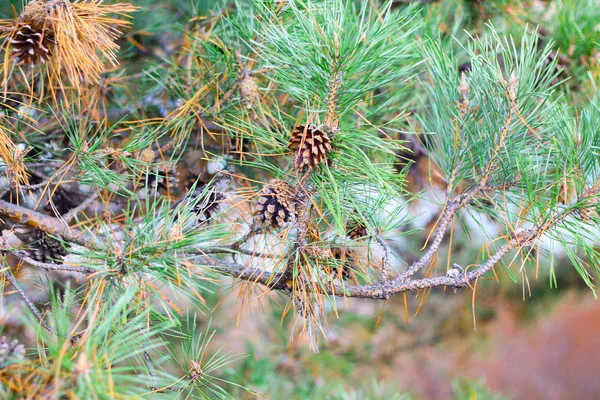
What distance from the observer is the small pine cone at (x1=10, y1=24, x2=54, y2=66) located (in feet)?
1.33

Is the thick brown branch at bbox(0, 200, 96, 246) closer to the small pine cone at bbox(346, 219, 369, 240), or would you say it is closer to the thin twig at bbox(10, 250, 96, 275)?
the thin twig at bbox(10, 250, 96, 275)

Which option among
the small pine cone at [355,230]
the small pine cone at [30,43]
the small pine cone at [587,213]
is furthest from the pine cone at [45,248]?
the small pine cone at [587,213]

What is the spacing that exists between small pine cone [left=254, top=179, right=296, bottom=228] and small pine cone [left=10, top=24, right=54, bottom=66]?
0.21m

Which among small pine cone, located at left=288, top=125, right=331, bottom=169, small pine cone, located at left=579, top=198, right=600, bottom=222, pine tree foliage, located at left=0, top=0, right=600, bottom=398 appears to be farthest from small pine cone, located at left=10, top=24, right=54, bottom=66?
small pine cone, located at left=579, top=198, right=600, bottom=222

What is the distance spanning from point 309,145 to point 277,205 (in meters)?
0.05

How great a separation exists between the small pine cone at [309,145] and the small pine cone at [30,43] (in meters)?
0.22

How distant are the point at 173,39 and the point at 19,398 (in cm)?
55

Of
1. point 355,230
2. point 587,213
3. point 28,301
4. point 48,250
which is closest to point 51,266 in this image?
point 28,301

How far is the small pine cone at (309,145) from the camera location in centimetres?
36

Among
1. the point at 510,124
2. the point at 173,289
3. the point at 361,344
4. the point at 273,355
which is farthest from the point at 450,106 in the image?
the point at 361,344

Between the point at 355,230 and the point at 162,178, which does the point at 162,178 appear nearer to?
the point at 162,178

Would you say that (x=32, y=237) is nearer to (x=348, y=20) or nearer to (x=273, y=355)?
(x=348, y=20)

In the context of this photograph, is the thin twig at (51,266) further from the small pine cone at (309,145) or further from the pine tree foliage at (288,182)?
the small pine cone at (309,145)

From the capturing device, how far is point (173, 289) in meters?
0.35
